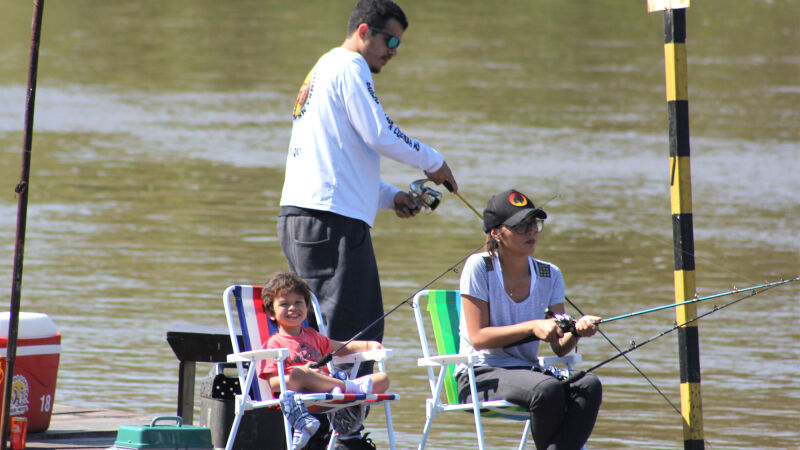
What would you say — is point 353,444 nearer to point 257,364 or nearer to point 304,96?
point 257,364

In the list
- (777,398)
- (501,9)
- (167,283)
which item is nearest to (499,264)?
(777,398)

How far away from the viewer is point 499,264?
5355 mm

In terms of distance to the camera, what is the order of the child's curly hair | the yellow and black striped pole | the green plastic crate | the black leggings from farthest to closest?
the yellow and black striped pole < the child's curly hair < the black leggings < the green plastic crate

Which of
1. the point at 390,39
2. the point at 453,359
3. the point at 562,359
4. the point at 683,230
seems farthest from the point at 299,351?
the point at 683,230

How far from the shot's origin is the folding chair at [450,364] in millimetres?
5055

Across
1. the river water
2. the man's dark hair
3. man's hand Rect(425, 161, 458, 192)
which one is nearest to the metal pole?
the man's dark hair

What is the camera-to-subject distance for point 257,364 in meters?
5.05

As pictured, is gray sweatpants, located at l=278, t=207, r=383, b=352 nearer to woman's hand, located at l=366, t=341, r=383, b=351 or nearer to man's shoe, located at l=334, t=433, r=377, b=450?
woman's hand, located at l=366, t=341, r=383, b=351

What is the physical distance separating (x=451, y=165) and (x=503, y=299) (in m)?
11.3

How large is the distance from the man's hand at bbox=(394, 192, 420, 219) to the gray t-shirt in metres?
0.41

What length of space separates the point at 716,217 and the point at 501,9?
2071 centimetres

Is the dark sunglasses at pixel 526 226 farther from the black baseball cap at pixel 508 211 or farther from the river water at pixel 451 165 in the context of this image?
the river water at pixel 451 165

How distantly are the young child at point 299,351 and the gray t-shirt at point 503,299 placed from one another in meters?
0.40

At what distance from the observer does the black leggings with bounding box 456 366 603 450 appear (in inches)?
198
